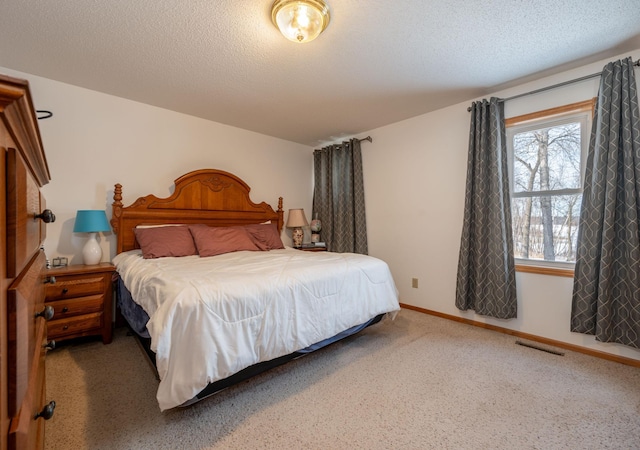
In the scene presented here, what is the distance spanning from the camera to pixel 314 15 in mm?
1687

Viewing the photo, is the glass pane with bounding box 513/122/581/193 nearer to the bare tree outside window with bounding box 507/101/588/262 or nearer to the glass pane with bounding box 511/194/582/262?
the bare tree outside window with bounding box 507/101/588/262

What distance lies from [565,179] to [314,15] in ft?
8.19

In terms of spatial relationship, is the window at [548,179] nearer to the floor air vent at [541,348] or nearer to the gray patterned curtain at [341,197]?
the floor air vent at [541,348]

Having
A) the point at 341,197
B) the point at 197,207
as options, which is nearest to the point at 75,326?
the point at 197,207

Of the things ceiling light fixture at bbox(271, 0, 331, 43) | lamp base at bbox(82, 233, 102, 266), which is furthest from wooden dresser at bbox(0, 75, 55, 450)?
lamp base at bbox(82, 233, 102, 266)

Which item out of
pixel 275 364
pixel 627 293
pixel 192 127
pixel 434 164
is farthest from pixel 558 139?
pixel 192 127

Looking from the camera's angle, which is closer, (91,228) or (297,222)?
(91,228)

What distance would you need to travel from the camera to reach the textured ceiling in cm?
172

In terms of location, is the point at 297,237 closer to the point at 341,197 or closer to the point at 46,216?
the point at 341,197

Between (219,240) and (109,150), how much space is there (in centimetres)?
142

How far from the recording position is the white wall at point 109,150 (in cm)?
255

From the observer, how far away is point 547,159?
8.46 feet

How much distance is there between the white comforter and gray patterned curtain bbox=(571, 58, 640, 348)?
1572mm

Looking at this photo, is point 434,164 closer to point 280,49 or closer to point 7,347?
point 280,49
